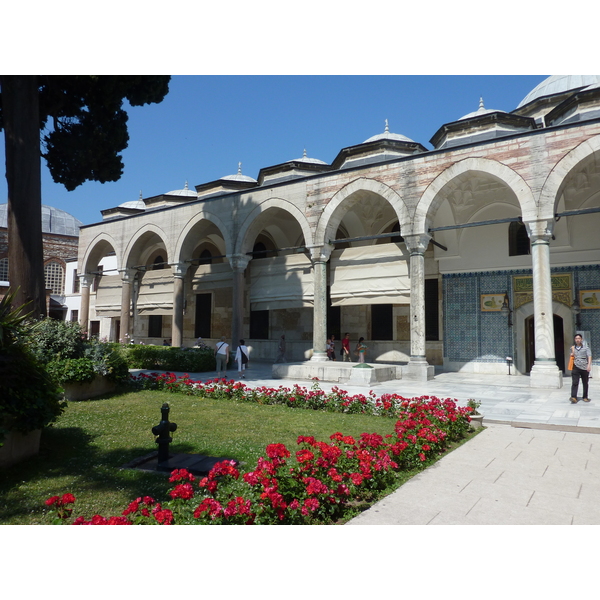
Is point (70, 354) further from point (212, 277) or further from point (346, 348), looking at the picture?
point (212, 277)

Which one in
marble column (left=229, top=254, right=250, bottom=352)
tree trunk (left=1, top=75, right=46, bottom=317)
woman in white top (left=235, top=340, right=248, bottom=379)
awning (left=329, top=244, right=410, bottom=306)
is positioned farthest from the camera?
marble column (left=229, top=254, right=250, bottom=352)

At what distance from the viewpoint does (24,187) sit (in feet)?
26.4

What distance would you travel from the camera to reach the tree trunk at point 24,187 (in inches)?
310

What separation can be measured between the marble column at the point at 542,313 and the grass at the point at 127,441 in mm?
5141

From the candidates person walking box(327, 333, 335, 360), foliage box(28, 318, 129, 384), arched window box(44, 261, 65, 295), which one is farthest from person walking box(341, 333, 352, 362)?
arched window box(44, 261, 65, 295)

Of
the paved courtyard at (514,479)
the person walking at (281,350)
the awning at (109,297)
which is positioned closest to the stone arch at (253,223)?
the person walking at (281,350)

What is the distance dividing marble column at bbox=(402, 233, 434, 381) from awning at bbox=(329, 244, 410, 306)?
823 millimetres

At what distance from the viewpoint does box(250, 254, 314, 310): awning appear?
14.6 m

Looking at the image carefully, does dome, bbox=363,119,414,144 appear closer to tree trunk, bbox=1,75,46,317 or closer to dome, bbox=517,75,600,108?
dome, bbox=517,75,600,108

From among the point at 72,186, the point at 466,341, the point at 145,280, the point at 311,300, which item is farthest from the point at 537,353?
the point at 145,280

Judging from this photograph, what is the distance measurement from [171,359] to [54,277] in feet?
72.9

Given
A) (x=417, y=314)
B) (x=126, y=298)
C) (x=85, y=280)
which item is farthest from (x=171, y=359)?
(x=85, y=280)

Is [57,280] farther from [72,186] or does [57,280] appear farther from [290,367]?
[290,367]

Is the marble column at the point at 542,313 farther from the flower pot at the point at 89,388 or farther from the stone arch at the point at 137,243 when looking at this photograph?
the stone arch at the point at 137,243
